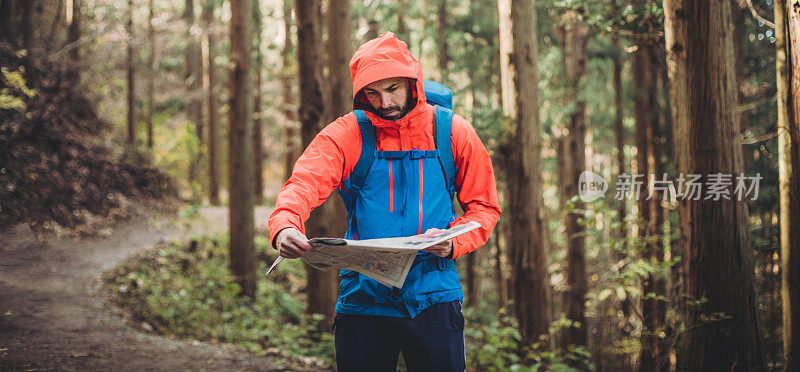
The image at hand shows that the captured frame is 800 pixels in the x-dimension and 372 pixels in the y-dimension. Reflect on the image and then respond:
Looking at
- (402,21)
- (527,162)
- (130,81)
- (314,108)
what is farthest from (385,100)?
(130,81)

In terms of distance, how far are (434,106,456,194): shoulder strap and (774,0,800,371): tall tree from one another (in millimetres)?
4287

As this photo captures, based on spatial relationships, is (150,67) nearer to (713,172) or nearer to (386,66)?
(713,172)

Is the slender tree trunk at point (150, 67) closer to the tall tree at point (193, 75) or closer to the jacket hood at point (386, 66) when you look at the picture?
the tall tree at point (193, 75)

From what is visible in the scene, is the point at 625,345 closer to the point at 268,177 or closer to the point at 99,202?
the point at 99,202

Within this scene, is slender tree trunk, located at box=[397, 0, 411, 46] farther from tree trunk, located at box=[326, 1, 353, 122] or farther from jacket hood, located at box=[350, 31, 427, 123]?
jacket hood, located at box=[350, 31, 427, 123]

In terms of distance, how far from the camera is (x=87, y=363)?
19.0 ft

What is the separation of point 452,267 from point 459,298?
157mm

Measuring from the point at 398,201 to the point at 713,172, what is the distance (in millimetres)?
3951

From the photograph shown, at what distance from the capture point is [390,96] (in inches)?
114

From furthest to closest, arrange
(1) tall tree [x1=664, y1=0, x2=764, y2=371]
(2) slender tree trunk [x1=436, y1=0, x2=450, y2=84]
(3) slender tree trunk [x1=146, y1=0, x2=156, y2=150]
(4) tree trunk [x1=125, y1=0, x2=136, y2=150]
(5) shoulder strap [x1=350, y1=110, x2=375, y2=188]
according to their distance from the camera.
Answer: (3) slender tree trunk [x1=146, y1=0, x2=156, y2=150]
(4) tree trunk [x1=125, y1=0, x2=136, y2=150]
(2) slender tree trunk [x1=436, y1=0, x2=450, y2=84]
(1) tall tree [x1=664, y1=0, x2=764, y2=371]
(5) shoulder strap [x1=350, y1=110, x2=375, y2=188]

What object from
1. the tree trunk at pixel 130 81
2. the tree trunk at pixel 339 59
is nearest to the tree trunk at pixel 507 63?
the tree trunk at pixel 339 59

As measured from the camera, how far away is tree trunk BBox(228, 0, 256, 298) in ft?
35.1

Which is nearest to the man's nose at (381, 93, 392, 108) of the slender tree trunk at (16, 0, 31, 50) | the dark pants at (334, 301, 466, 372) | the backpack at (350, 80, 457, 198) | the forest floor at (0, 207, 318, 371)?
Result: the backpack at (350, 80, 457, 198)

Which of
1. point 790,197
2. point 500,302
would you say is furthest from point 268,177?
point 790,197
